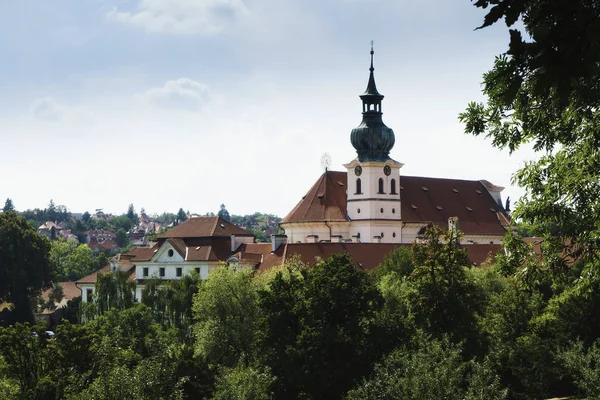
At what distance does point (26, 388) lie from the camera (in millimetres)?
34469

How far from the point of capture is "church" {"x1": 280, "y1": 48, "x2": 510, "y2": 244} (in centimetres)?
9869

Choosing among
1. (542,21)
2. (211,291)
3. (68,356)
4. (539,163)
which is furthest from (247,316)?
(542,21)

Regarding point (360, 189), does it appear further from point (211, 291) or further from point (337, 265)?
point (337, 265)

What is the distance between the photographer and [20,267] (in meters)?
93.7

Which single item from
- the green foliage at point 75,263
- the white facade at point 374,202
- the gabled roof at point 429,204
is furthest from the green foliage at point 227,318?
the green foliage at point 75,263

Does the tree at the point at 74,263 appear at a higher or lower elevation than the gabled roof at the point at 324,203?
lower

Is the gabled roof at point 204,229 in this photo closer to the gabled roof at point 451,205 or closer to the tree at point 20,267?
the tree at point 20,267

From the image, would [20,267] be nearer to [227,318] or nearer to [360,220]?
[360,220]

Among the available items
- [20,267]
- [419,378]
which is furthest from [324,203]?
[419,378]

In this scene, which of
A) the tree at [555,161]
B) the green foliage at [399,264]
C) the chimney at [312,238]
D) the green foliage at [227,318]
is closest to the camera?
the tree at [555,161]

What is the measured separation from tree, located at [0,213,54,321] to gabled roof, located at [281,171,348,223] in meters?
24.7

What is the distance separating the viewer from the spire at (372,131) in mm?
98688

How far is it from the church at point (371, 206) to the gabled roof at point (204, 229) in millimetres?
8417

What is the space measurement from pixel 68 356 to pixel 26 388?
1.87 m
